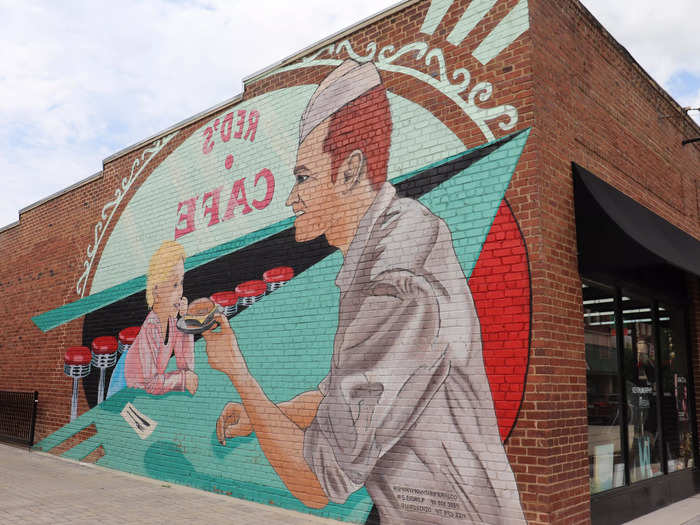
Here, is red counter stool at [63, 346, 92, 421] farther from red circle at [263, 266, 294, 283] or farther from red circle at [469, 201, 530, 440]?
red circle at [469, 201, 530, 440]

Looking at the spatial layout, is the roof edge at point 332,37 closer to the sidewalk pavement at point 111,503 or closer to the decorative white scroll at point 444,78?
the decorative white scroll at point 444,78

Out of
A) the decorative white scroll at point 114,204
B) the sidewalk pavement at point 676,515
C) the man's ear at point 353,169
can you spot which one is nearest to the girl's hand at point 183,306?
the decorative white scroll at point 114,204

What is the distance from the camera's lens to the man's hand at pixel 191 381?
8859 millimetres

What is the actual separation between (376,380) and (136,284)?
18.3 ft

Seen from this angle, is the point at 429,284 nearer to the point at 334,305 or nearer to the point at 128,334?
the point at 334,305

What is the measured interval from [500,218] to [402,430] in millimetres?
2389

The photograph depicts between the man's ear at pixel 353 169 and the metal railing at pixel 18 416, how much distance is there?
8453 millimetres

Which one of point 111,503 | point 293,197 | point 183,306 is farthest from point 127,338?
point 293,197

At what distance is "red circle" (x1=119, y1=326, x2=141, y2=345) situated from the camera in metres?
10.2

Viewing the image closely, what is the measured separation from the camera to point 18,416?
12.5 meters

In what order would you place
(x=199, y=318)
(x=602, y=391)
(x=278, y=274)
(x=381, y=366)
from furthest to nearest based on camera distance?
(x=199, y=318) → (x=278, y=274) → (x=602, y=391) → (x=381, y=366)

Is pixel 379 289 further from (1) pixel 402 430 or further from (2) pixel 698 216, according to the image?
(2) pixel 698 216

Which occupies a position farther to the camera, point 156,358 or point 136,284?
point 136,284

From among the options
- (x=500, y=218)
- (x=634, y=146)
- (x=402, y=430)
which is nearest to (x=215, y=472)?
(x=402, y=430)
